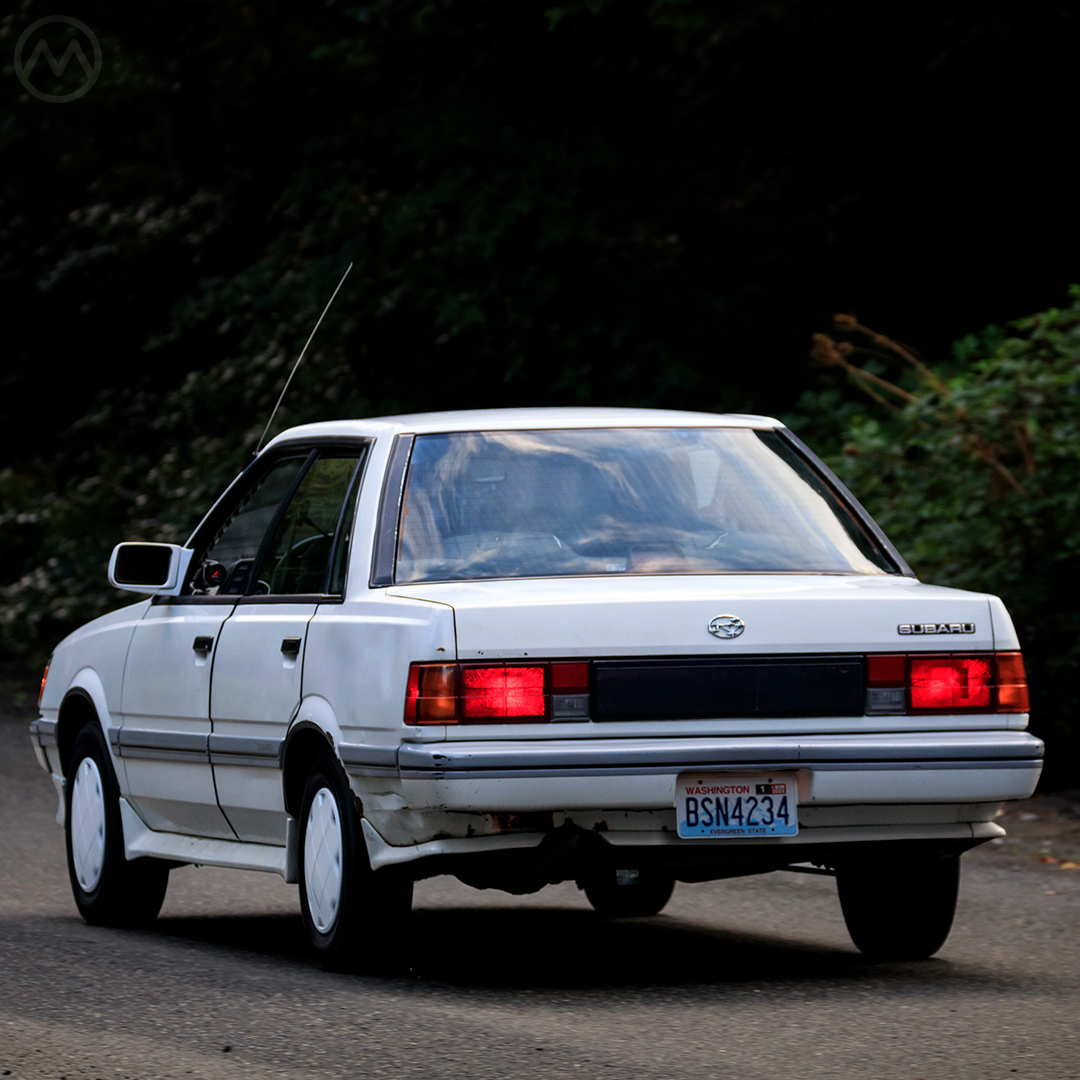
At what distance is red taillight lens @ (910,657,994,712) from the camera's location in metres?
6.74

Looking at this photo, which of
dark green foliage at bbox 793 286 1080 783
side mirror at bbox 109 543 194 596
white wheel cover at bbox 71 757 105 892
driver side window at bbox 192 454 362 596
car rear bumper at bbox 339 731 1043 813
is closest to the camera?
car rear bumper at bbox 339 731 1043 813

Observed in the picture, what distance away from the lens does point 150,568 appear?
8.41m

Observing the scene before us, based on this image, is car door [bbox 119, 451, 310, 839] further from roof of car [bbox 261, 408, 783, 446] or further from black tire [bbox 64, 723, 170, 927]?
roof of car [bbox 261, 408, 783, 446]

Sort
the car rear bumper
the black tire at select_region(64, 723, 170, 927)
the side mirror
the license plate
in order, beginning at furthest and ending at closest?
the black tire at select_region(64, 723, 170, 927)
the side mirror
the license plate
the car rear bumper

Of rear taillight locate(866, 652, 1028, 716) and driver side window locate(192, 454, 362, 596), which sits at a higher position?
driver side window locate(192, 454, 362, 596)

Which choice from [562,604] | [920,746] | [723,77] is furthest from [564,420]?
[723,77]

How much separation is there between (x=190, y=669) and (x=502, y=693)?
189 centimetres

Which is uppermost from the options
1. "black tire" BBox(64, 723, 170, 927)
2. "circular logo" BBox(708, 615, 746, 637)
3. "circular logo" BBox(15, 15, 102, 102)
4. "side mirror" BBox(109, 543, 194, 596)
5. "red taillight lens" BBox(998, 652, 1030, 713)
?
"circular logo" BBox(15, 15, 102, 102)

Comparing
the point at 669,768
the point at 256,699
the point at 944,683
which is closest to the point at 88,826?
the point at 256,699

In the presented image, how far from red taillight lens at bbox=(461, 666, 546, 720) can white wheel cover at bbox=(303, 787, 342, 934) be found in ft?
2.41

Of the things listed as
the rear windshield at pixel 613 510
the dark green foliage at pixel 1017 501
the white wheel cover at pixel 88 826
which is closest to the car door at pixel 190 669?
the white wheel cover at pixel 88 826

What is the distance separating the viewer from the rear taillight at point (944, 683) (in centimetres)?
671

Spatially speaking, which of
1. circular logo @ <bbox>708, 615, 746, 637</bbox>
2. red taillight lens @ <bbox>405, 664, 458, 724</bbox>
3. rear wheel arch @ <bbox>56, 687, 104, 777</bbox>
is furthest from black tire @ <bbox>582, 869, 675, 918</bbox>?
→ red taillight lens @ <bbox>405, 664, 458, 724</bbox>

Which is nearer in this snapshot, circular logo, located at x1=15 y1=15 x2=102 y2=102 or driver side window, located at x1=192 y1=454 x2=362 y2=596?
driver side window, located at x1=192 y1=454 x2=362 y2=596
